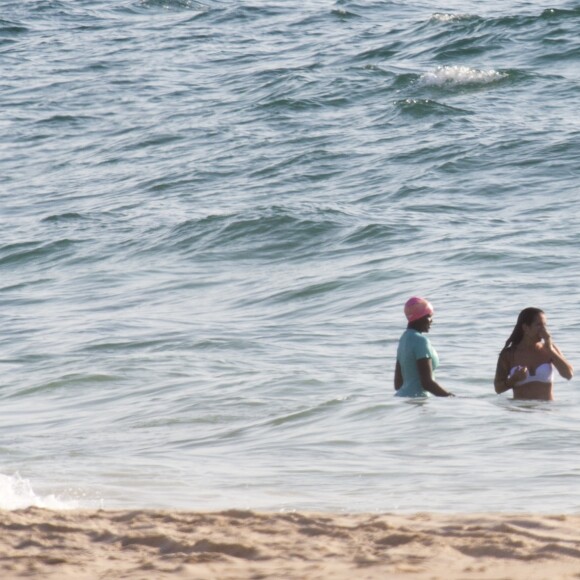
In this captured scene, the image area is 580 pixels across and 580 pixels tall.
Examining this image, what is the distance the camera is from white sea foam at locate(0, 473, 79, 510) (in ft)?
21.6

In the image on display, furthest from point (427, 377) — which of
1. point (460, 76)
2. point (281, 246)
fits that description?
point (460, 76)

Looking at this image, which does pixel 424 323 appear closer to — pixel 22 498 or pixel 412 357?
pixel 412 357

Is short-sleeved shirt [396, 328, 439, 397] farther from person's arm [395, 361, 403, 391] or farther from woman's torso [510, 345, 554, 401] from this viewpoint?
woman's torso [510, 345, 554, 401]

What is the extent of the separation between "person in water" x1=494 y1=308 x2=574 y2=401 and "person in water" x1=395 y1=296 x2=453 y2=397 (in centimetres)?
48

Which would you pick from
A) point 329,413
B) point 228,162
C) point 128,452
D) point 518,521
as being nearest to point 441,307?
point 329,413

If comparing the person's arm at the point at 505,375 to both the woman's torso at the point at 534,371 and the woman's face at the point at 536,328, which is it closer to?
the woman's torso at the point at 534,371

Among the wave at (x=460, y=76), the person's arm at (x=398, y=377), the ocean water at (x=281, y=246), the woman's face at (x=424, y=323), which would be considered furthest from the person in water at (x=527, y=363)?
the wave at (x=460, y=76)

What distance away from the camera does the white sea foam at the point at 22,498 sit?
21.6ft

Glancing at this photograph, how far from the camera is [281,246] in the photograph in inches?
727

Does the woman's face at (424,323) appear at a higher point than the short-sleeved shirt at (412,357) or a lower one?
higher

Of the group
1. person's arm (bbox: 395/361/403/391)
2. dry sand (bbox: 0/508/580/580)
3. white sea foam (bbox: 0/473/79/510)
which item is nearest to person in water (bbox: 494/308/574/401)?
person's arm (bbox: 395/361/403/391)

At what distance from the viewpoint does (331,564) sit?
505 cm

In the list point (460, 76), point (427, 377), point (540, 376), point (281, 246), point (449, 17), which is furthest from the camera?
point (449, 17)

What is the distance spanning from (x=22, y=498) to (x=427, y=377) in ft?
12.1
